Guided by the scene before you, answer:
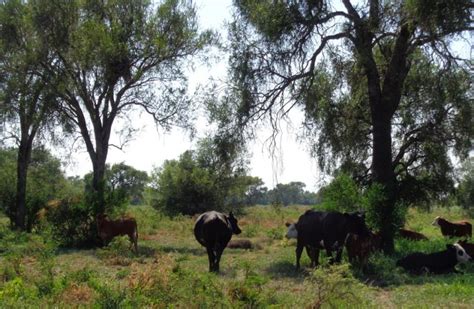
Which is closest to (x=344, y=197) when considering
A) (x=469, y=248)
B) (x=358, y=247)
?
(x=358, y=247)

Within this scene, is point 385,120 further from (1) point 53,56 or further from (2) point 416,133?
(1) point 53,56

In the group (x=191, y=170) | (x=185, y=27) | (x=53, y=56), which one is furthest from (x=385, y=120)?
(x=191, y=170)

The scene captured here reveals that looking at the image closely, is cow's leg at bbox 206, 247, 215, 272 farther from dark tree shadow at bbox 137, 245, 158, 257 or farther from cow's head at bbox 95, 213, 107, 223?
cow's head at bbox 95, 213, 107, 223

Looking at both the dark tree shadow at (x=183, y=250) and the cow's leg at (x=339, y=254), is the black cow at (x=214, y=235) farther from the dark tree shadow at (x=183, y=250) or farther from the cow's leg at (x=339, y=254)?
the dark tree shadow at (x=183, y=250)

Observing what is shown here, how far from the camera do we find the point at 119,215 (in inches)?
877

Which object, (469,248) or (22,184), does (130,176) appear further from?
(469,248)

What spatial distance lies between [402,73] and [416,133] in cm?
554

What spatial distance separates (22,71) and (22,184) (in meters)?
5.99

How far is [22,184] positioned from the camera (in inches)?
1063

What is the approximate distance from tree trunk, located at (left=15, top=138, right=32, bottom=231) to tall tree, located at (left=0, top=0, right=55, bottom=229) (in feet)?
6.75

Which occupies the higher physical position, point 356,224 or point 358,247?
point 356,224

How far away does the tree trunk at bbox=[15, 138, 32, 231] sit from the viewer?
2692 cm

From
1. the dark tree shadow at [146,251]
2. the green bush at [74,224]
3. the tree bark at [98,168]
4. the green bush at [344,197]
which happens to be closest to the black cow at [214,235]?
the dark tree shadow at [146,251]

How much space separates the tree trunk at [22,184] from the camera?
88.3 feet
